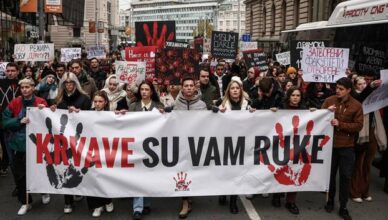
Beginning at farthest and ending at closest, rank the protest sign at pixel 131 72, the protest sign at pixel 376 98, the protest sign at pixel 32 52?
the protest sign at pixel 32 52, the protest sign at pixel 131 72, the protest sign at pixel 376 98

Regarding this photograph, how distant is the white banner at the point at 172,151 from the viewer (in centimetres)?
558

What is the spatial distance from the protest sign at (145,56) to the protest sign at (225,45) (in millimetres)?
4523

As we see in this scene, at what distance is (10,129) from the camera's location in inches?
225

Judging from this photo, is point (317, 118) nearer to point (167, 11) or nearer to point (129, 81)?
point (129, 81)

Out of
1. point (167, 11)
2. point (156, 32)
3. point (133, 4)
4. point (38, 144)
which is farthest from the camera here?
point (133, 4)

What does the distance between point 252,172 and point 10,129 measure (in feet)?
9.97

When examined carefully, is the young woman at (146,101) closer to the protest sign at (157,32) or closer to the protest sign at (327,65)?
the protest sign at (157,32)

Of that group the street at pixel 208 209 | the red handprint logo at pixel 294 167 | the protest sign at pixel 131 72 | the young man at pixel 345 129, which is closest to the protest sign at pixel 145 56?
the protest sign at pixel 131 72

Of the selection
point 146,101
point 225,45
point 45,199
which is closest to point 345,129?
point 146,101

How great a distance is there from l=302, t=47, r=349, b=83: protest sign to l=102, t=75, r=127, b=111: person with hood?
3.15 metres

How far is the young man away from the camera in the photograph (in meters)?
5.57

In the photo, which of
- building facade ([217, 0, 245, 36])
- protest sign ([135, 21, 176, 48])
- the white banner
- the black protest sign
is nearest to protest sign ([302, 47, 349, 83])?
the white banner

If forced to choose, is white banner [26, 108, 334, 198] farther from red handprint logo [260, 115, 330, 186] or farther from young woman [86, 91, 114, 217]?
young woman [86, 91, 114, 217]

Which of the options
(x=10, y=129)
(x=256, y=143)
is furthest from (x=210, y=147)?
(x=10, y=129)
